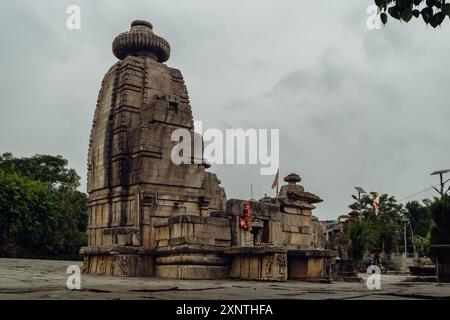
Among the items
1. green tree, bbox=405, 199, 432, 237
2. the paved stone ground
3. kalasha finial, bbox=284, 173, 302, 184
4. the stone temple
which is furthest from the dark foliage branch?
green tree, bbox=405, 199, 432, 237

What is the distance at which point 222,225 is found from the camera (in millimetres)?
14547

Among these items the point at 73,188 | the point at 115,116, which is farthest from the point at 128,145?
the point at 73,188

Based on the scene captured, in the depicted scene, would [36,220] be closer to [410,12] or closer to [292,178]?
[292,178]

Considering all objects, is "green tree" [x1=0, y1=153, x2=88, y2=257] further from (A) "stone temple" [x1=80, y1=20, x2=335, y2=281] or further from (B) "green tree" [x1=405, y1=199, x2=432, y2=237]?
(B) "green tree" [x1=405, y1=199, x2=432, y2=237]

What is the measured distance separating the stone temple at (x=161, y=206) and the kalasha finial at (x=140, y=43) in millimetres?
41

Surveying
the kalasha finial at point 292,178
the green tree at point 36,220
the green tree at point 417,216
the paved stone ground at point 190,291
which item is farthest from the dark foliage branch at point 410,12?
the green tree at point 417,216

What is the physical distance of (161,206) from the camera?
54.6 feet

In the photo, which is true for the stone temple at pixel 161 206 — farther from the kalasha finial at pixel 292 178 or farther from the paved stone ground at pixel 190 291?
the paved stone ground at pixel 190 291

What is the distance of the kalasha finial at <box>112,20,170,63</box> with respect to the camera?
19.3 m

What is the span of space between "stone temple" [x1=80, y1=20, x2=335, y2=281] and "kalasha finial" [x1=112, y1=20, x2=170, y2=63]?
0.04 meters

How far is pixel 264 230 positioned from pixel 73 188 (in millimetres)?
34071

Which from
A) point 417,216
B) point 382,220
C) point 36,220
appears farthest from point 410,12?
point 417,216

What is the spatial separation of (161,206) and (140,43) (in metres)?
6.92

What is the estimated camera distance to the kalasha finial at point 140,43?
1927cm
